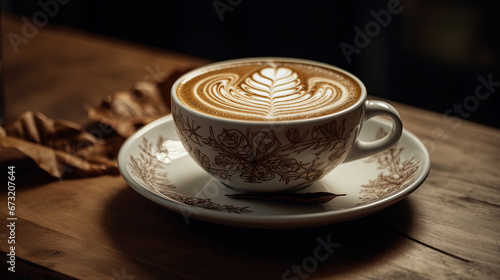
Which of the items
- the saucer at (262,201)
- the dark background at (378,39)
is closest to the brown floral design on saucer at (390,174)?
the saucer at (262,201)

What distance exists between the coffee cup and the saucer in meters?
0.03

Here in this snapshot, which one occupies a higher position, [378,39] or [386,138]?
[386,138]

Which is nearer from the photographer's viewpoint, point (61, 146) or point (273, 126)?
point (273, 126)

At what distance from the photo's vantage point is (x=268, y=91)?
0.73m

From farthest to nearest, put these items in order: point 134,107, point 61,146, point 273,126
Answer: point 134,107
point 61,146
point 273,126

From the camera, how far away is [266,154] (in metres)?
0.64

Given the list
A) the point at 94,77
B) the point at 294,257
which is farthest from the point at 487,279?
the point at 94,77

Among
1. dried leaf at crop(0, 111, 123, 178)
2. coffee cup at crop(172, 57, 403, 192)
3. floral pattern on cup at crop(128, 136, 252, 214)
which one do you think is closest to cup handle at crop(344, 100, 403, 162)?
coffee cup at crop(172, 57, 403, 192)

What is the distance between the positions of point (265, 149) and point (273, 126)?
0.11 feet

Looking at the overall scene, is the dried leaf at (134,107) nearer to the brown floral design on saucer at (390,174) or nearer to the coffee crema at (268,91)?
the coffee crema at (268,91)

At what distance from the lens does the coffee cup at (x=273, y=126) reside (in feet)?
2.07

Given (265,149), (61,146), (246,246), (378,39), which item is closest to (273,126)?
(265,149)

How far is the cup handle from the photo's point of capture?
0.71 m

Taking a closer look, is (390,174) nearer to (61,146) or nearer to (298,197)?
(298,197)
